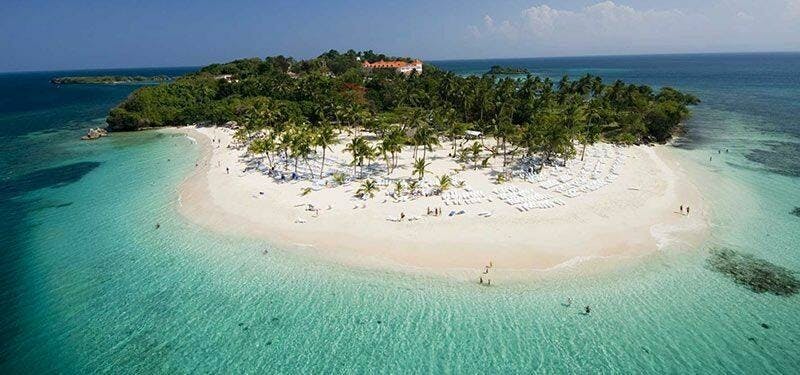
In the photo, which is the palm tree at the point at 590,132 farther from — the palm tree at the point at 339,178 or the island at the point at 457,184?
the palm tree at the point at 339,178

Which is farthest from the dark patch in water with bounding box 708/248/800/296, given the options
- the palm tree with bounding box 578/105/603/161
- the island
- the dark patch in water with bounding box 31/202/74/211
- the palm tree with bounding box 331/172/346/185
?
the dark patch in water with bounding box 31/202/74/211

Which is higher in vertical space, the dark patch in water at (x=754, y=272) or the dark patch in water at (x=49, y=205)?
the dark patch in water at (x=49, y=205)

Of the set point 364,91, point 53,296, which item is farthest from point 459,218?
point 364,91

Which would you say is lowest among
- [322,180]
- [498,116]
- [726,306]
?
[726,306]

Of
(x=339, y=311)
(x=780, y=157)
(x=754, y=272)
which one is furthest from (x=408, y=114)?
(x=780, y=157)

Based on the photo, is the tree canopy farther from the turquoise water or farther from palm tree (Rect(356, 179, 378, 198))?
the turquoise water

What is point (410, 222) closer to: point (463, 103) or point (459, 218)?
point (459, 218)

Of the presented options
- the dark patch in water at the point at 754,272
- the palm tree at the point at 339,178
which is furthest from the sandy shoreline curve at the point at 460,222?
the dark patch in water at the point at 754,272
